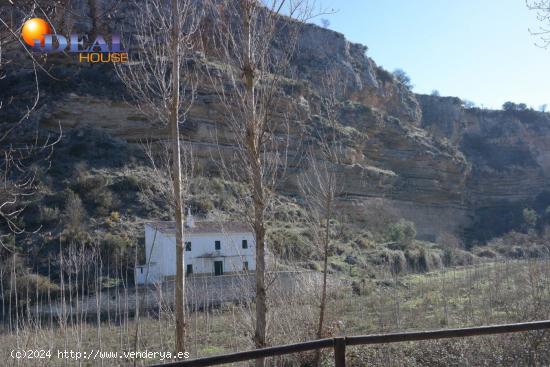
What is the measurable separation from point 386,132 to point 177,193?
48.2 m

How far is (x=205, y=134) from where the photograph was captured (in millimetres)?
40219

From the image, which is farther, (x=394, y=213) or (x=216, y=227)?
(x=394, y=213)

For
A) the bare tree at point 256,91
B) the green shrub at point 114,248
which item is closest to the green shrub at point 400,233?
the green shrub at point 114,248

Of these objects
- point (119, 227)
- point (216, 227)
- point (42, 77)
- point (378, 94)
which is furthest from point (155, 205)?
point (378, 94)

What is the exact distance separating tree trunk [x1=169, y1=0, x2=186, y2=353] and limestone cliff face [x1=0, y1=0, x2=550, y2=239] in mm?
23654

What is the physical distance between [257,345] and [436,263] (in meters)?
34.7

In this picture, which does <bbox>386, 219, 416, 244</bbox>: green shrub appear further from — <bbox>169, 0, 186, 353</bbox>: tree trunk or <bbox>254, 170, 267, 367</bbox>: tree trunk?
<bbox>169, 0, 186, 353</bbox>: tree trunk

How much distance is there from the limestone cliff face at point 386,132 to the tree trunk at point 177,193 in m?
23.7

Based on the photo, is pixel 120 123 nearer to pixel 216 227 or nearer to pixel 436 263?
pixel 216 227

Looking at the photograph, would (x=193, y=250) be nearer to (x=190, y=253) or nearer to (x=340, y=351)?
(x=190, y=253)

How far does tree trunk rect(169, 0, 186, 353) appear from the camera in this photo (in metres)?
6.57

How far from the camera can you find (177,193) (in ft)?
22.2

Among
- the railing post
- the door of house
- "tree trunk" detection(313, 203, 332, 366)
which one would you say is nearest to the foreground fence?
the railing post

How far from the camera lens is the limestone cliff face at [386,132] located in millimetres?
39625
